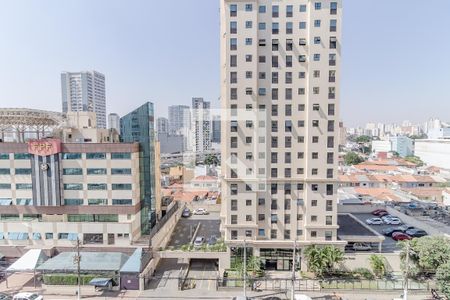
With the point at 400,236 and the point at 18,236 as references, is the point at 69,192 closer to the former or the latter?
the point at 18,236

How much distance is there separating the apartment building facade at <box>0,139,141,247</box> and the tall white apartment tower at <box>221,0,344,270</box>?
9914 mm

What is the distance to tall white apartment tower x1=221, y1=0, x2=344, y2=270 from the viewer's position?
79.6 feet

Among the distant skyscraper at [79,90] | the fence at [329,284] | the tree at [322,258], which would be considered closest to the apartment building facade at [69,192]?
the fence at [329,284]

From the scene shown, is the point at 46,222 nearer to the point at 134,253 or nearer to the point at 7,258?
the point at 7,258

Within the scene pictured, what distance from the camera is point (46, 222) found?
84.8 feet

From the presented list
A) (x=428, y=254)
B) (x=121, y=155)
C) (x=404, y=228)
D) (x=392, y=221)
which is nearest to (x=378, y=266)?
(x=428, y=254)

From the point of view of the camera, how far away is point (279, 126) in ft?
82.3

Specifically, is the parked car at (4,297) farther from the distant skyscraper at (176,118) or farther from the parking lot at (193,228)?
the distant skyscraper at (176,118)

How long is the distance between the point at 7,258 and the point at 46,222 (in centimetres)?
515

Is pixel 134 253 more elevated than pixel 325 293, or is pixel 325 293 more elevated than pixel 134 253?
pixel 134 253

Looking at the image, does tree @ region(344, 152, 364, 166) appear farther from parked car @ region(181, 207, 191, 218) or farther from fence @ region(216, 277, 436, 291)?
fence @ region(216, 277, 436, 291)

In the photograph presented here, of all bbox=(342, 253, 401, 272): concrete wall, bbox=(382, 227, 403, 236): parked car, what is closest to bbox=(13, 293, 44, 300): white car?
bbox=(342, 253, 401, 272): concrete wall

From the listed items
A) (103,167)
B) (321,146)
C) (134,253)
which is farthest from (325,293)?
(103,167)

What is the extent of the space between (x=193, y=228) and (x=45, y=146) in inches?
756
